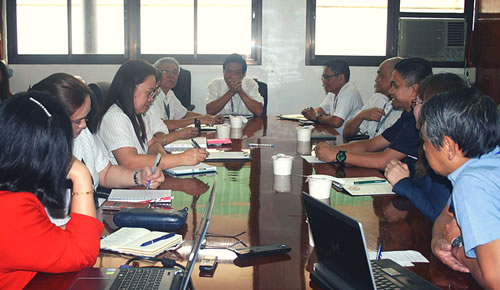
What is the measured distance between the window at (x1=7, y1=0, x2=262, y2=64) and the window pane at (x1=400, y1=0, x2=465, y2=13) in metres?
1.76

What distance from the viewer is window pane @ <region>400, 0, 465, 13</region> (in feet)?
20.4

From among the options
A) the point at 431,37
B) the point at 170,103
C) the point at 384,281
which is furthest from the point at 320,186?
the point at 431,37

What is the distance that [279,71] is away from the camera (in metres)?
6.32

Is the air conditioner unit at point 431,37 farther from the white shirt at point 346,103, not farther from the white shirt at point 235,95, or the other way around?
the white shirt at point 235,95

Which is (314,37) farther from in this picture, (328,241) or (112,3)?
(328,241)

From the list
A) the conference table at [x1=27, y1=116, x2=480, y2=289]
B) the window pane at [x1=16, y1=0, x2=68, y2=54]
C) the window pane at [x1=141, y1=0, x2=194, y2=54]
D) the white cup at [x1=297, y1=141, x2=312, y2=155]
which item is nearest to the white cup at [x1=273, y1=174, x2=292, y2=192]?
the conference table at [x1=27, y1=116, x2=480, y2=289]

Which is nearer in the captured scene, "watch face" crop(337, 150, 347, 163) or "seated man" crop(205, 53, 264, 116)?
"watch face" crop(337, 150, 347, 163)

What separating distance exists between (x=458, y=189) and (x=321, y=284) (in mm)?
384

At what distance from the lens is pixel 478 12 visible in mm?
5930

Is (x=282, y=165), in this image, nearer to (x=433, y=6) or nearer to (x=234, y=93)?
(x=234, y=93)

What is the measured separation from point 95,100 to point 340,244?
2316 millimetres

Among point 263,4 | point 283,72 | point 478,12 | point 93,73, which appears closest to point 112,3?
point 93,73

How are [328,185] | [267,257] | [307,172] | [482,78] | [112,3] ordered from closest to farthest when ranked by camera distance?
[267,257] < [328,185] < [307,172] < [482,78] < [112,3]

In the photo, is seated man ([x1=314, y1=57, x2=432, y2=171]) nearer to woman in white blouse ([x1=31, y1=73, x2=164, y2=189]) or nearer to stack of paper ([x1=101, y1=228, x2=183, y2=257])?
woman in white blouse ([x1=31, y1=73, x2=164, y2=189])
